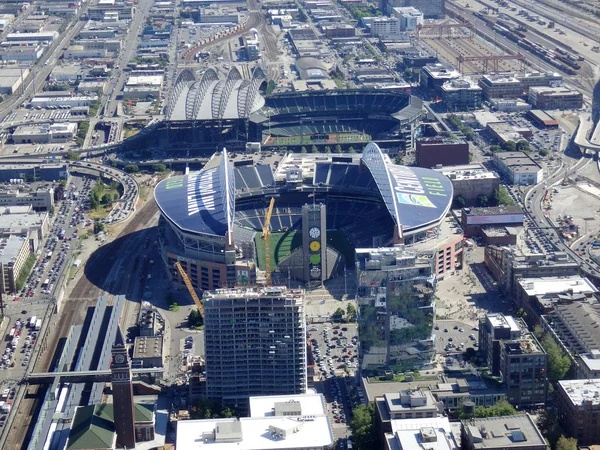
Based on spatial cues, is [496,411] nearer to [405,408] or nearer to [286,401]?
[405,408]

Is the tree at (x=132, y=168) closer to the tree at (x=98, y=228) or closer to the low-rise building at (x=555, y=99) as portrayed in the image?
the tree at (x=98, y=228)

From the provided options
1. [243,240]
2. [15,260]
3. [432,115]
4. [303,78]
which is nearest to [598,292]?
[243,240]

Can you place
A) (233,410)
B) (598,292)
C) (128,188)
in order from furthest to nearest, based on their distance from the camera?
(128,188) < (598,292) < (233,410)

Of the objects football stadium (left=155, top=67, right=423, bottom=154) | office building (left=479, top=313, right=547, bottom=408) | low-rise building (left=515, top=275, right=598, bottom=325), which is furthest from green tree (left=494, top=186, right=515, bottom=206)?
office building (left=479, top=313, right=547, bottom=408)

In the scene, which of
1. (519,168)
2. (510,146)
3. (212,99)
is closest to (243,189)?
(212,99)

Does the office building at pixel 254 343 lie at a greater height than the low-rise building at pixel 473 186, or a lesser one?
greater

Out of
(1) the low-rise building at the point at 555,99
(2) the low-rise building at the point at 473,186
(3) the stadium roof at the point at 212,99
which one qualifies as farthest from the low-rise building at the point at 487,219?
(1) the low-rise building at the point at 555,99

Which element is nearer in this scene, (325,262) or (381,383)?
(381,383)

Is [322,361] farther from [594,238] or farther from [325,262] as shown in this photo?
[594,238]
